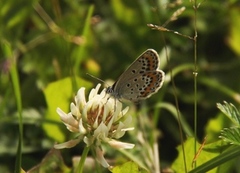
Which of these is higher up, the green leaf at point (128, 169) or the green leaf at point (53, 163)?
the green leaf at point (128, 169)

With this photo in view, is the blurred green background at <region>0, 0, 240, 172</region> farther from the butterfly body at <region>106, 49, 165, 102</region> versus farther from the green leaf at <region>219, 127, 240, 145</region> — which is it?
the green leaf at <region>219, 127, 240, 145</region>

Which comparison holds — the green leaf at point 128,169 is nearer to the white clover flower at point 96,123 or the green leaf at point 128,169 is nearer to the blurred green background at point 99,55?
the white clover flower at point 96,123

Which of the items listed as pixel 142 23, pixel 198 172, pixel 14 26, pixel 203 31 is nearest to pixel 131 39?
pixel 142 23

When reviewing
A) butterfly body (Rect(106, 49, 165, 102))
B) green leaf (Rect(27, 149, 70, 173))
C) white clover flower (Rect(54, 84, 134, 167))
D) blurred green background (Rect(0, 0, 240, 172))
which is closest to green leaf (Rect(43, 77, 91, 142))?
blurred green background (Rect(0, 0, 240, 172))

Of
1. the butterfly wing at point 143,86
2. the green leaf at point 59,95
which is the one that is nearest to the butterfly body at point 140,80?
the butterfly wing at point 143,86

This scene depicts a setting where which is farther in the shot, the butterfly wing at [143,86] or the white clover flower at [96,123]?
the butterfly wing at [143,86]

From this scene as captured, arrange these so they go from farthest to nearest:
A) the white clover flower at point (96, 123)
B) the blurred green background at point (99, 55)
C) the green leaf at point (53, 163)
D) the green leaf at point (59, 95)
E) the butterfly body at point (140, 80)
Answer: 1. the blurred green background at point (99, 55)
2. the green leaf at point (59, 95)
3. the green leaf at point (53, 163)
4. the butterfly body at point (140, 80)
5. the white clover flower at point (96, 123)

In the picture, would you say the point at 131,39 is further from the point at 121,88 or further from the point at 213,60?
the point at 121,88
